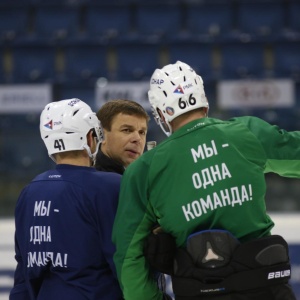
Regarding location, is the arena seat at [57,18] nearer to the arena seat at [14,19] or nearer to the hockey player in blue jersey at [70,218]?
the arena seat at [14,19]

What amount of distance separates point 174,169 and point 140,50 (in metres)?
6.29

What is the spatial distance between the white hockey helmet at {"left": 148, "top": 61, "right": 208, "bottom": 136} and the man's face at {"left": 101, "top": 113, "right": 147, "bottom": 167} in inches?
22.3

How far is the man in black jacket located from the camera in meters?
2.77

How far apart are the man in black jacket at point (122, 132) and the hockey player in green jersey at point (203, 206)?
60 cm

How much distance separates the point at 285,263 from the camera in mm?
2100

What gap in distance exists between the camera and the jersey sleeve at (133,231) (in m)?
2.11

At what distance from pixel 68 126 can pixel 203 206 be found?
1.80 ft

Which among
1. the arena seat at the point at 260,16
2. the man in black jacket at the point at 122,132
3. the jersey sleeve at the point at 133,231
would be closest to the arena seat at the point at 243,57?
the arena seat at the point at 260,16

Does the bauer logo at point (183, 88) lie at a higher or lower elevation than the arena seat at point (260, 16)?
lower

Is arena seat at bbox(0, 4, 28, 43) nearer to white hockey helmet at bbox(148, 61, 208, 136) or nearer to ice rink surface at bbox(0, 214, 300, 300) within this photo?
ice rink surface at bbox(0, 214, 300, 300)

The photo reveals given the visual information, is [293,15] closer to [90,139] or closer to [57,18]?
[57,18]

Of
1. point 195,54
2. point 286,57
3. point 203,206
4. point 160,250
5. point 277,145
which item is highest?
point 195,54

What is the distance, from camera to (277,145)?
85.1 inches

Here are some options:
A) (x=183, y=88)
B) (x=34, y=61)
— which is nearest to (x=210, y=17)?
A: (x=34, y=61)
